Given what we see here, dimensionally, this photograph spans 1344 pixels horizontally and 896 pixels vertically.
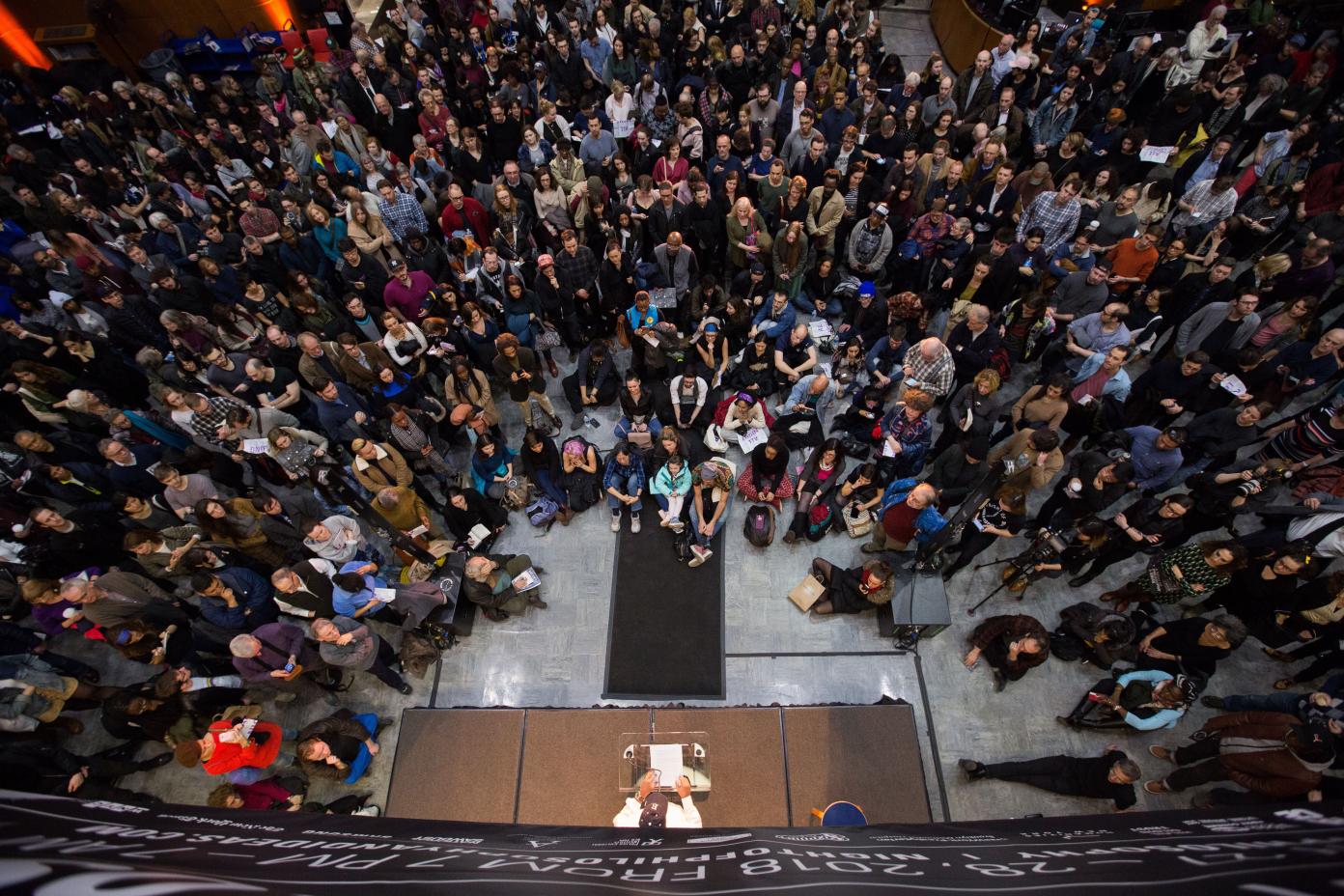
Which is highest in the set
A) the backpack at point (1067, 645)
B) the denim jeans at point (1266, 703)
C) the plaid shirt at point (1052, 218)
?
the plaid shirt at point (1052, 218)

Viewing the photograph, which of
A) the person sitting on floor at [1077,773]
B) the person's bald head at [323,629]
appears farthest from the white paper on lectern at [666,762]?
the person's bald head at [323,629]

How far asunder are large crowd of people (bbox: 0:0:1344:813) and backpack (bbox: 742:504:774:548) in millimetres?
124

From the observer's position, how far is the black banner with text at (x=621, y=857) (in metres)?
Answer: 1.66

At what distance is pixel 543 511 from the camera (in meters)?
6.63

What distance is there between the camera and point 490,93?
1005 centimetres

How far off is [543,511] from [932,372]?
4417mm

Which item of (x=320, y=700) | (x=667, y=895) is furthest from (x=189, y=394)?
(x=667, y=895)

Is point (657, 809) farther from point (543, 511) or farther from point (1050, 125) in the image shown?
point (1050, 125)

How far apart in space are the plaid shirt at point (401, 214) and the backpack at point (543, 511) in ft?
13.3

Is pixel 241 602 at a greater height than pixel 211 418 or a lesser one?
lesser

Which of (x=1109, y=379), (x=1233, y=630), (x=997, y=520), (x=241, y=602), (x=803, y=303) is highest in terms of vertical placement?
(x=803, y=303)

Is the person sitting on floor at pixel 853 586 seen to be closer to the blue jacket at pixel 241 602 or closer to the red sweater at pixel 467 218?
the blue jacket at pixel 241 602

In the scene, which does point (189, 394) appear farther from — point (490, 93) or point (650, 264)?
point (490, 93)

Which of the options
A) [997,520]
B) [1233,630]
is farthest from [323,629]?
[1233,630]
